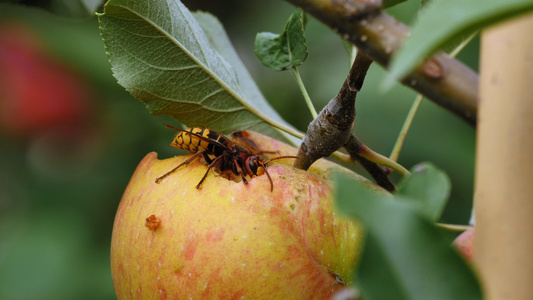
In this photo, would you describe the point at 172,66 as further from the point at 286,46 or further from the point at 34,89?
the point at 34,89

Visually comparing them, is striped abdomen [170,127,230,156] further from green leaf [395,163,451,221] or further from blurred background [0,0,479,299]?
blurred background [0,0,479,299]

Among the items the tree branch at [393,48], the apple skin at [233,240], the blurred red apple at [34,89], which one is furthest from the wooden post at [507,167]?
the blurred red apple at [34,89]

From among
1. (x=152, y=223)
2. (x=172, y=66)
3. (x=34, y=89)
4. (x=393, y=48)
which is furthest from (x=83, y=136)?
(x=393, y=48)

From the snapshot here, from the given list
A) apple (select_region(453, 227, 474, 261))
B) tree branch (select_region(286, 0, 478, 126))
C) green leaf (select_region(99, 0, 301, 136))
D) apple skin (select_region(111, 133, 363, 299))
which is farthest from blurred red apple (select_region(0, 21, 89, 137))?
tree branch (select_region(286, 0, 478, 126))

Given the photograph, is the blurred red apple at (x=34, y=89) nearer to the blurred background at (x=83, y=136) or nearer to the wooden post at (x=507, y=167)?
the blurred background at (x=83, y=136)

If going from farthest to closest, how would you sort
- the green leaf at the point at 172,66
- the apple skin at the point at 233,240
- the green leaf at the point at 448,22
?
the green leaf at the point at 172,66, the apple skin at the point at 233,240, the green leaf at the point at 448,22
